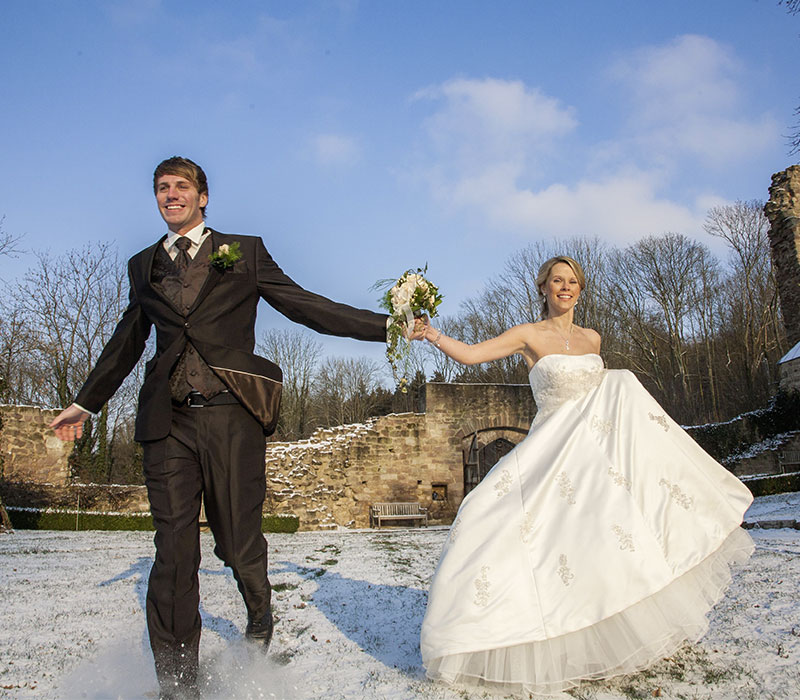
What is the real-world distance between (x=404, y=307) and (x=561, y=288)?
1.27m

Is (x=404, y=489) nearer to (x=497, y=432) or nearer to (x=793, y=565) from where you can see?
(x=497, y=432)

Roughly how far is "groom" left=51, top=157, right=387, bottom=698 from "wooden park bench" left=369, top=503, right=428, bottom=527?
1629 cm

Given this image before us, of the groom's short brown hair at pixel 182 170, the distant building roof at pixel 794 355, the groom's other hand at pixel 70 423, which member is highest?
the distant building roof at pixel 794 355

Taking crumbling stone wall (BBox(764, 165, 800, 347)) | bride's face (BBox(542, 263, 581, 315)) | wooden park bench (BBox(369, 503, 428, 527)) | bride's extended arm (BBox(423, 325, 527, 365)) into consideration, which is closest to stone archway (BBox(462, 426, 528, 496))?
wooden park bench (BBox(369, 503, 428, 527))

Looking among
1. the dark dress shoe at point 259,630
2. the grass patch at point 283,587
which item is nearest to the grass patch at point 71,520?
the grass patch at point 283,587

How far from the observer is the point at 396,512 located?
62.7ft

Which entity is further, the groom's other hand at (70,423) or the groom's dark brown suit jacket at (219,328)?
the groom's other hand at (70,423)

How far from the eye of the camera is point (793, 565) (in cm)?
491

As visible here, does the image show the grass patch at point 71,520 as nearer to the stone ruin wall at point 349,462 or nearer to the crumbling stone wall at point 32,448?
the stone ruin wall at point 349,462

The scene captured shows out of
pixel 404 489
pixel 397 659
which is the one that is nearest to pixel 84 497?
pixel 404 489

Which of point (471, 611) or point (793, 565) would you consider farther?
point (793, 565)

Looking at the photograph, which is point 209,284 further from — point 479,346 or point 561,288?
point 561,288

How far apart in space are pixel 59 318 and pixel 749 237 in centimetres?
3161

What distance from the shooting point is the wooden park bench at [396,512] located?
61.4 feet
